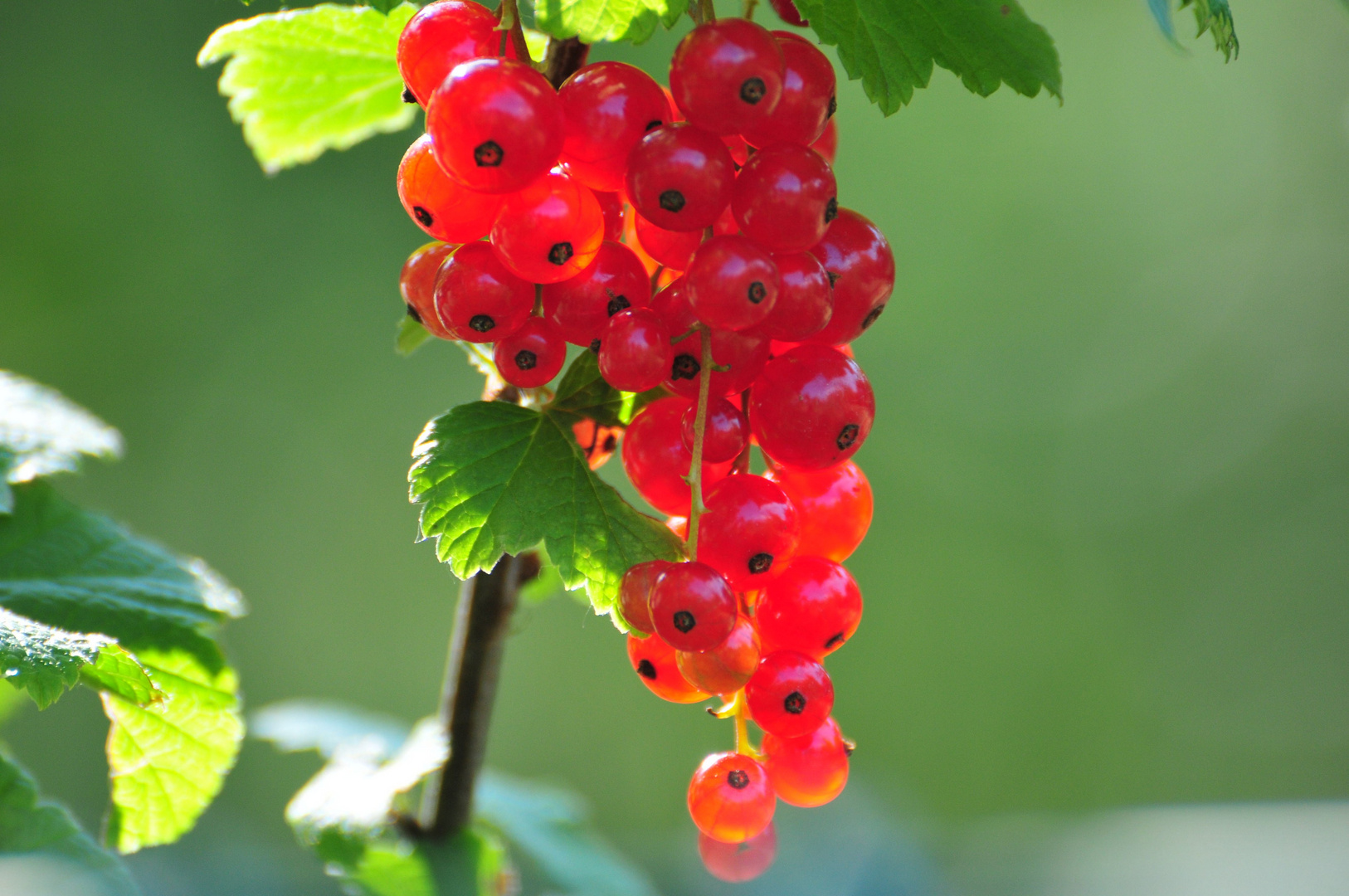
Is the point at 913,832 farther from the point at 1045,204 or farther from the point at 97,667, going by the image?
the point at 1045,204

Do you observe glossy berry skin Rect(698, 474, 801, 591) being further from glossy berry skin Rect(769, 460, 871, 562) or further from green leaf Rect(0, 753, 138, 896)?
green leaf Rect(0, 753, 138, 896)

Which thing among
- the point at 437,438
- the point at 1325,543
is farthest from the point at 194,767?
the point at 1325,543

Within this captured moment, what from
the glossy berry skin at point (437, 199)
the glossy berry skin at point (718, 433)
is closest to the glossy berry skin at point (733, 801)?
the glossy berry skin at point (718, 433)

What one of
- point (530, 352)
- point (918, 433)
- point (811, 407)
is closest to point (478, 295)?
point (530, 352)

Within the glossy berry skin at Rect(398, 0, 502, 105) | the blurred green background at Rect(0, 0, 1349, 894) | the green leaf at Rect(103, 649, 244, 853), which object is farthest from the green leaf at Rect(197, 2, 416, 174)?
the blurred green background at Rect(0, 0, 1349, 894)

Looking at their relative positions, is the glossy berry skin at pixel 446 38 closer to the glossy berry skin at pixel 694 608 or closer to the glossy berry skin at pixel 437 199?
the glossy berry skin at pixel 437 199

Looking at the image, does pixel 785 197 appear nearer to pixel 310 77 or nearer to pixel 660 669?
pixel 660 669

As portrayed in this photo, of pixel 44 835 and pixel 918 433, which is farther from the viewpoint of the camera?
pixel 918 433

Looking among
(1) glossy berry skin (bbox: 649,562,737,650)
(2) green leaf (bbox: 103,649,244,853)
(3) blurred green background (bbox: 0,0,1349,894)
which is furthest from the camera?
(3) blurred green background (bbox: 0,0,1349,894)
